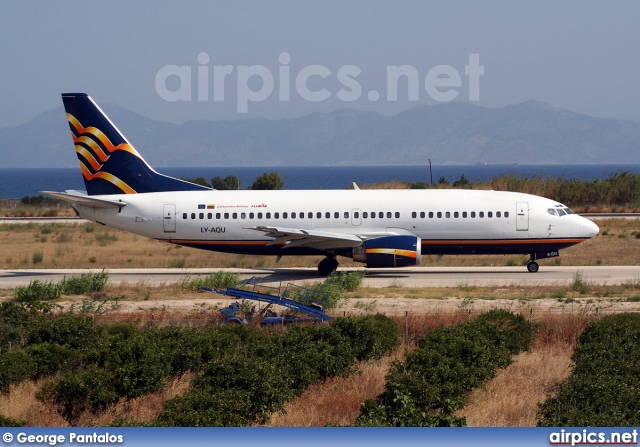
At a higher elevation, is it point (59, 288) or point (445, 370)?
point (59, 288)

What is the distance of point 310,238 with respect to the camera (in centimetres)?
3753

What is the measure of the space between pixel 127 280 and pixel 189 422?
22621 millimetres

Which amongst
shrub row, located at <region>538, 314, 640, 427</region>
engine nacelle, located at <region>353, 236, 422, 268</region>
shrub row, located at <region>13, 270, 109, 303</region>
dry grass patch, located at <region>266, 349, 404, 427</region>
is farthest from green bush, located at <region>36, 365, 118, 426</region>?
engine nacelle, located at <region>353, 236, 422, 268</region>

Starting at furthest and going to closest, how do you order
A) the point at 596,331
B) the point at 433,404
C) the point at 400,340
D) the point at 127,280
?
the point at 127,280
the point at 400,340
the point at 596,331
the point at 433,404

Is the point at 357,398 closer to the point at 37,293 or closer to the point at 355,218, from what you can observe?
the point at 37,293

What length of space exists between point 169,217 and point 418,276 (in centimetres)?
1099

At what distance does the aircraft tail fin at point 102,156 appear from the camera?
3994 centimetres

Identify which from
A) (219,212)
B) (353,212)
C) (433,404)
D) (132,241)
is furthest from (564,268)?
(132,241)

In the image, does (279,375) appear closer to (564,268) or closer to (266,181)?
(564,268)

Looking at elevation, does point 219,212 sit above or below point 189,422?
above

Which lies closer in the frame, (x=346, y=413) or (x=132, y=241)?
(x=346, y=413)

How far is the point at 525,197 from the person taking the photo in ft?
128

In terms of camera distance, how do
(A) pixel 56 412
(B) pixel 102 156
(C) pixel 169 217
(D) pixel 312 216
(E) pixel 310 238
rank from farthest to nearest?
(B) pixel 102 156, (C) pixel 169 217, (D) pixel 312 216, (E) pixel 310 238, (A) pixel 56 412

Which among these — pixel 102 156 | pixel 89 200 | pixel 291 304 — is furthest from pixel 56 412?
pixel 102 156
